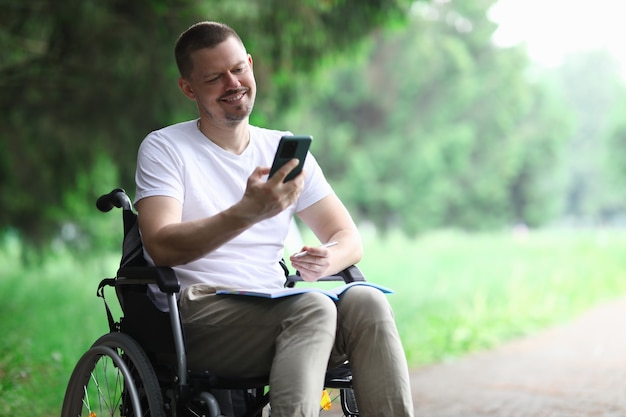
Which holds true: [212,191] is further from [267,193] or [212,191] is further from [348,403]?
[348,403]

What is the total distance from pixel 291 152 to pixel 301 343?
50 centimetres

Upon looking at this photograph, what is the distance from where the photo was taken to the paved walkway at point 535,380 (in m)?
5.16

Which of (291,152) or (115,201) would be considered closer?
(291,152)

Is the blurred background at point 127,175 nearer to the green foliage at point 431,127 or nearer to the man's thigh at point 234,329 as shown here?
the man's thigh at point 234,329

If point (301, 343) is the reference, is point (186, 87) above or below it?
above

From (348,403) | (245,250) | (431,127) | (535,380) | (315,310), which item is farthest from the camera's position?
(431,127)

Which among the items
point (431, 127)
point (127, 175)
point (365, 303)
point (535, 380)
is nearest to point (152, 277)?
point (365, 303)

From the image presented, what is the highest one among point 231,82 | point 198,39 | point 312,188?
point 198,39

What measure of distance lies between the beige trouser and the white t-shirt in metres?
0.09

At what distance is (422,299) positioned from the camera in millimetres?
10320

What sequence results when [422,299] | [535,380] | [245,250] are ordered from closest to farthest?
[245,250] < [535,380] < [422,299]

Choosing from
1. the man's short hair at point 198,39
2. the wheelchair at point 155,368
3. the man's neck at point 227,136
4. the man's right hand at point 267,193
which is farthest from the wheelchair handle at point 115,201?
the man's right hand at point 267,193

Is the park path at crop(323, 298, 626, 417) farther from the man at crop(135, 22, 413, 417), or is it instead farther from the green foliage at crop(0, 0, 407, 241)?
the green foliage at crop(0, 0, 407, 241)

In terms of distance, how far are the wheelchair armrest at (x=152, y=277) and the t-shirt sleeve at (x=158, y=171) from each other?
0.68 feet
